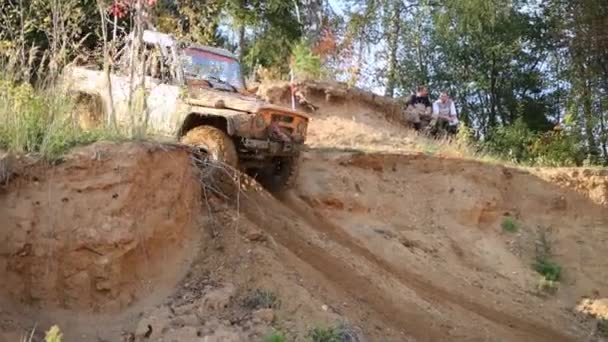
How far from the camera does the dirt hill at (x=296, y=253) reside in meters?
5.69

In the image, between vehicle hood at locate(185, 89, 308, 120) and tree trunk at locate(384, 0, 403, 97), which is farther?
tree trunk at locate(384, 0, 403, 97)

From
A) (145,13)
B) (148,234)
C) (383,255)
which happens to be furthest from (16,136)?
(383,255)

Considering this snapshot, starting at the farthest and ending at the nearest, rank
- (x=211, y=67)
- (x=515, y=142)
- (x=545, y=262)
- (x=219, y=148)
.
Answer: (x=515, y=142)
(x=545, y=262)
(x=211, y=67)
(x=219, y=148)

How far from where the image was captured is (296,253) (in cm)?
735

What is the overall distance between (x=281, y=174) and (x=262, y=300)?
3644 mm

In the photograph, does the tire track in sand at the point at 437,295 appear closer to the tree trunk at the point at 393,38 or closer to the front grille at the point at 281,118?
the front grille at the point at 281,118

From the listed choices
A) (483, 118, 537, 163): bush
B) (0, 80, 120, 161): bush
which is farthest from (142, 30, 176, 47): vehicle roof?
(483, 118, 537, 163): bush

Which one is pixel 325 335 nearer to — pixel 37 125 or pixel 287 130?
pixel 37 125

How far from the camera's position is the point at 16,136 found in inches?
236

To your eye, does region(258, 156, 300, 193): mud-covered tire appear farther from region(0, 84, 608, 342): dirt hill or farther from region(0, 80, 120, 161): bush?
region(0, 80, 120, 161): bush

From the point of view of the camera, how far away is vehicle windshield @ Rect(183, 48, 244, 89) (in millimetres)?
9516

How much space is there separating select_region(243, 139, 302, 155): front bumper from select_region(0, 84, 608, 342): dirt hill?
0.49 metres

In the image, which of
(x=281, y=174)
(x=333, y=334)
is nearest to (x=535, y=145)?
(x=281, y=174)

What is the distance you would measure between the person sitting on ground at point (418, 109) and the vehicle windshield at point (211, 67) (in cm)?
706
